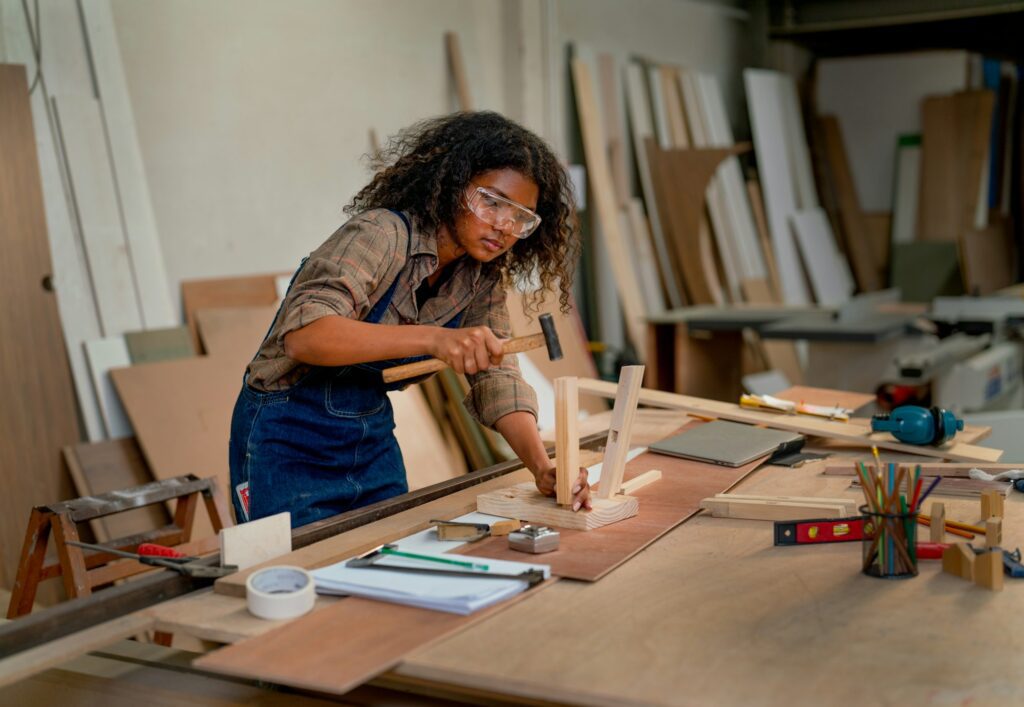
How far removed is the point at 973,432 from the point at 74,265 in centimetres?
297

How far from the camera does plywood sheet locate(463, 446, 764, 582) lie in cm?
167

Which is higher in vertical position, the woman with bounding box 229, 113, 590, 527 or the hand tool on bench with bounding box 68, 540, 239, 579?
the woman with bounding box 229, 113, 590, 527

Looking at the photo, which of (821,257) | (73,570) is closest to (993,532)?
(73,570)

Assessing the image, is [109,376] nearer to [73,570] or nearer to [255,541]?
[73,570]

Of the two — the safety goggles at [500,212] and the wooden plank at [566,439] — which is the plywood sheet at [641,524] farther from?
the safety goggles at [500,212]

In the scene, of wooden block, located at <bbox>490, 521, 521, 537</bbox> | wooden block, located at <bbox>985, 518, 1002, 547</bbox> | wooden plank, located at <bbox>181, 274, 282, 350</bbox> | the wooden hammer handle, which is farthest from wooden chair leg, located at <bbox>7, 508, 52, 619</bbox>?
wooden block, located at <bbox>985, 518, 1002, 547</bbox>

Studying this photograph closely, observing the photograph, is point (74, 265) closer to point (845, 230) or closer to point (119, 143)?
point (119, 143)

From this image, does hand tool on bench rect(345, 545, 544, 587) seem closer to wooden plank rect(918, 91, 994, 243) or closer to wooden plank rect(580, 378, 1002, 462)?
wooden plank rect(580, 378, 1002, 462)

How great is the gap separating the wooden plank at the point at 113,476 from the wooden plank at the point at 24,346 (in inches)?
3.1

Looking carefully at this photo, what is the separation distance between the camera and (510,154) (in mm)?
2105

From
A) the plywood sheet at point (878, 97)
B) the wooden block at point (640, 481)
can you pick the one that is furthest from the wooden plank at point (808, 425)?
the plywood sheet at point (878, 97)

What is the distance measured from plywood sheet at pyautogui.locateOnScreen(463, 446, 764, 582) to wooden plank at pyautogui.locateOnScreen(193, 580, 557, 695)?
A: 0.54 ft

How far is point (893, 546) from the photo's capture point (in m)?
1.62

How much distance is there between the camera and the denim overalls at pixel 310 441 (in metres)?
2.11
